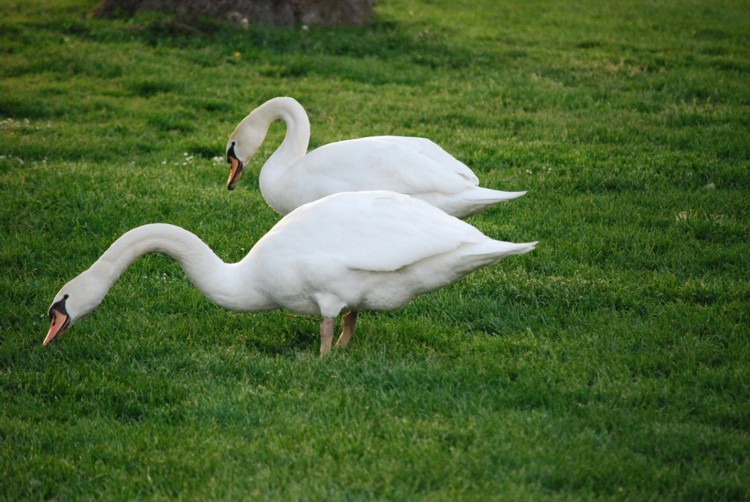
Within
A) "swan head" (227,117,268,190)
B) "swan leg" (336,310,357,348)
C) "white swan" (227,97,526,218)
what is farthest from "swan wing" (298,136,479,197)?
"swan leg" (336,310,357,348)

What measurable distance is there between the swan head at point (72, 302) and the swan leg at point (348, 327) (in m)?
1.58

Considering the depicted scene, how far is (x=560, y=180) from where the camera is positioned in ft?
29.9

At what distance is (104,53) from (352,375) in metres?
9.83

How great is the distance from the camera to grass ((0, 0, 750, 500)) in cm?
459

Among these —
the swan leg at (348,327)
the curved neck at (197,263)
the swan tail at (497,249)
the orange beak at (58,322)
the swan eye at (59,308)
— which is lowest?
the swan leg at (348,327)

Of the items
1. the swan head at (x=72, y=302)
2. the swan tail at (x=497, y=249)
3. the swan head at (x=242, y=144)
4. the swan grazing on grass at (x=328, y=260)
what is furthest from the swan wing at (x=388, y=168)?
the swan head at (x=72, y=302)

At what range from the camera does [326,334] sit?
19.2 feet

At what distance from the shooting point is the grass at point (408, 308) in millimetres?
4590

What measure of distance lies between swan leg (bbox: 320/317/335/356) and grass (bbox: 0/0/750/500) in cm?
14

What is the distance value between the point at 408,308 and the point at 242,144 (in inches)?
99.9

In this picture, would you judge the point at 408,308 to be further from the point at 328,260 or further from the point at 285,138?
the point at 285,138

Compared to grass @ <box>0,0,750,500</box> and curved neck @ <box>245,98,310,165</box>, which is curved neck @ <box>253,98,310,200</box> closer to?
curved neck @ <box>245,98,310,165</box>

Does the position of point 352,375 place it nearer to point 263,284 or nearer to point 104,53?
point 263,284

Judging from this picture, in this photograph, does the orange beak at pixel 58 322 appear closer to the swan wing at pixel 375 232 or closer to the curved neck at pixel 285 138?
the swan wing at pixel 375 232
